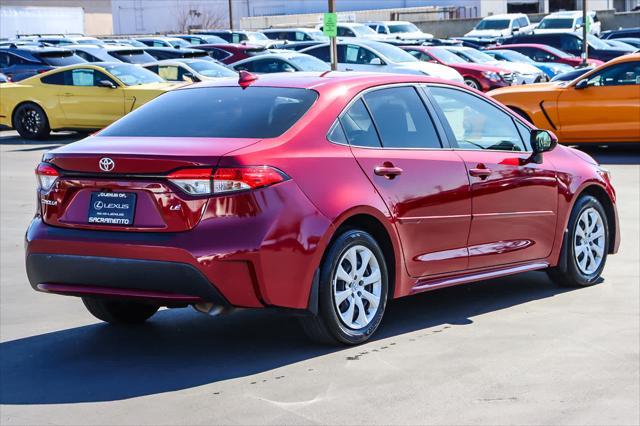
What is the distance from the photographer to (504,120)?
833 cm

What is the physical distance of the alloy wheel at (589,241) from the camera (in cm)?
870

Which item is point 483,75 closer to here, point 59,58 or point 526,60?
point 526,60

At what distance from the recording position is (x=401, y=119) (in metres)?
7.43

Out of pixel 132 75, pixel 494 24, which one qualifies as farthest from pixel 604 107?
pixel 494 24

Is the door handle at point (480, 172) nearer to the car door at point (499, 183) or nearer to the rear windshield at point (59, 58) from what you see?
the car door at point (499, 183)

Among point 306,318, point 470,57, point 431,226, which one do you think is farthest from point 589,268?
point 470,57

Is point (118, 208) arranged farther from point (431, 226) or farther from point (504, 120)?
point (504, 120)

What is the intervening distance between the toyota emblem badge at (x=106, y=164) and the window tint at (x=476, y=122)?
235 centimetres

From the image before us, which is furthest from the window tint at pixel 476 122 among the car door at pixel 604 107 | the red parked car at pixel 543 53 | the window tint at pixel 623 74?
the red parked car at pixel 543 53

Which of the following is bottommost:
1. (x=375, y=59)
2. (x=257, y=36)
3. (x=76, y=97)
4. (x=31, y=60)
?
(x=76, y=97)

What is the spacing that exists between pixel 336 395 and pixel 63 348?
1.93 meters

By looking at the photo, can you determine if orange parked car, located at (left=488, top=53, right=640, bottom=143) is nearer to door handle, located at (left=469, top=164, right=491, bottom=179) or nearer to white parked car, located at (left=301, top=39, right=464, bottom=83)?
white parked car, located at (left=301, top=39, right=464, bottom=83)

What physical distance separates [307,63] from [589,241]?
763 inches

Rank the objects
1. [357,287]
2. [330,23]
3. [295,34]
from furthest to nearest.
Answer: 1. [295,34]
2. [330,23]
3. [357,287]
